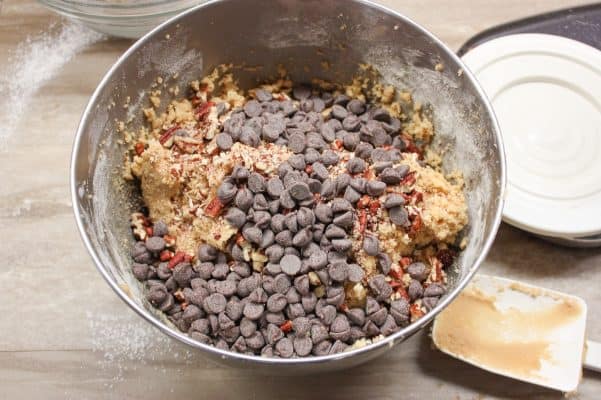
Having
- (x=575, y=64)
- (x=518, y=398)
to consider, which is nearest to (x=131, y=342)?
(x=518, y=398)

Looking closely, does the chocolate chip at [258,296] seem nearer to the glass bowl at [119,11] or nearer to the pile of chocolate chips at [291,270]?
the pile of chocolate chips at [291,270]

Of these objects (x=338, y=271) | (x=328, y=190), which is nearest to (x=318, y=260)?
(x=338, y=271)

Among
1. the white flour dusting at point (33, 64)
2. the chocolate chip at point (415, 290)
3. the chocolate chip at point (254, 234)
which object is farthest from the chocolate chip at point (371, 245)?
the white flour dusting at point (33, 64)

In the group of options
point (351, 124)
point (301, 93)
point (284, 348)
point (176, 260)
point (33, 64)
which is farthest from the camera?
point (33, 64)

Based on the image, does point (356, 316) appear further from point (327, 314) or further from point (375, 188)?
point (375, 188)

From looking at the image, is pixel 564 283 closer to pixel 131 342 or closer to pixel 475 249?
pixel 475 249

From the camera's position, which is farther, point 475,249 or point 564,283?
point 564,283

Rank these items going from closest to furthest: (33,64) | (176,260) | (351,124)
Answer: (176,260) < (351,124) < (33,64)

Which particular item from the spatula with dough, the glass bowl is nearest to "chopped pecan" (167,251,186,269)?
the spatula with dough
